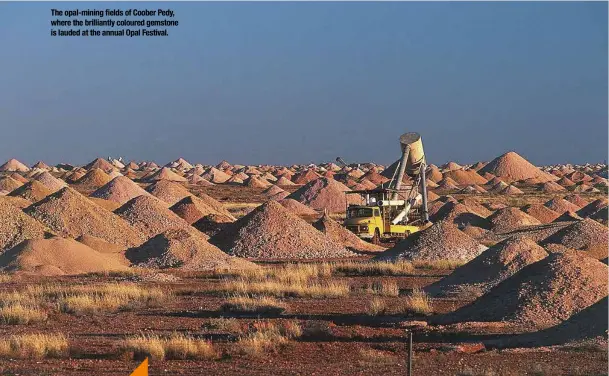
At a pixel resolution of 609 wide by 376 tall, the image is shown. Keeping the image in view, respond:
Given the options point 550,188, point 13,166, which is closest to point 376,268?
point 550,188

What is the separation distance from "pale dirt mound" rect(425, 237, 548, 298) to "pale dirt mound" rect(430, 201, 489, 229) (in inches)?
986

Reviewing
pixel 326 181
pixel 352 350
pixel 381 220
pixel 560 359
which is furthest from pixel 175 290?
pixel 326 181

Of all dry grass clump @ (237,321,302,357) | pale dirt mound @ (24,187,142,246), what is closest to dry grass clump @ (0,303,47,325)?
dry grass clump @ (237,321,302,357)

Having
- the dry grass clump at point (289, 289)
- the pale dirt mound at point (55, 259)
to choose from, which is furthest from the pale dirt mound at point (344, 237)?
the dry grass clump at point (289, 289)

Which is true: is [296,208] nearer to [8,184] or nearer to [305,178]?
[8,184]

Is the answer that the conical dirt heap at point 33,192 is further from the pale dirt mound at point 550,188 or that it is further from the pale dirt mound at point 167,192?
the pale dirt mound at point 550,188

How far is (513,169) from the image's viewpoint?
406 feet

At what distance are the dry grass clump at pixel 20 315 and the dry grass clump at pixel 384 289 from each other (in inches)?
366

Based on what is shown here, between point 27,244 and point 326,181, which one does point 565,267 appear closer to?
point 27,244

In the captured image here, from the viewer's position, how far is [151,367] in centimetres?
1595

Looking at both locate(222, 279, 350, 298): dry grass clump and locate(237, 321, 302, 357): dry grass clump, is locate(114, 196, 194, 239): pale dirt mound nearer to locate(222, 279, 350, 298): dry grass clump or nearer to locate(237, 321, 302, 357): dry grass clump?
locate(222, 279, 350, 298): dry grass clump

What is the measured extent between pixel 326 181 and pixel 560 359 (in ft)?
213

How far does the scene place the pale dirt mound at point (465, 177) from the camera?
11238 centimetres

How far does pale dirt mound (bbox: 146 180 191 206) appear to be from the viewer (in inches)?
2746
